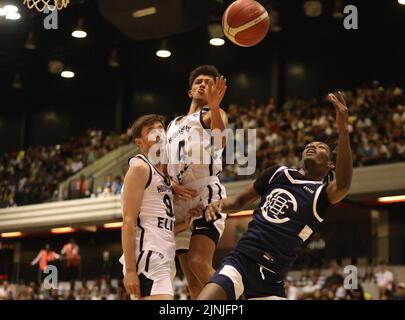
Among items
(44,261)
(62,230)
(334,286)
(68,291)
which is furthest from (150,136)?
(62,230)

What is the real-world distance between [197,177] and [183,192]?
235mm

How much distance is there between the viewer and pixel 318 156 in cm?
521

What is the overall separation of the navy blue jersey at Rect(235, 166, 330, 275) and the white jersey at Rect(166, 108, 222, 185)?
0.88 metres

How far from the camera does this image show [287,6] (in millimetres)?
21906

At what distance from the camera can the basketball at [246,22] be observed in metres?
6.31

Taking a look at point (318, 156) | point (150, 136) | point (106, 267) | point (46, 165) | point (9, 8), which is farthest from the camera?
point (46, 165)

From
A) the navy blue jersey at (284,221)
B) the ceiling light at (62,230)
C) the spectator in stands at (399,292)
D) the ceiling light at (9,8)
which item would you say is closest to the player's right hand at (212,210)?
the navy blue jersey at (284,221)

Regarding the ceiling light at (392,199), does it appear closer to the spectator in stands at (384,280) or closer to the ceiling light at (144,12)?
the spectator in stands at (384,280)

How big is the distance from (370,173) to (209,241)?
36.1 feet

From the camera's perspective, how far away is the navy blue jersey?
5.06 m

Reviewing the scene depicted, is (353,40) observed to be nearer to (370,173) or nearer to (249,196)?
(370,173)

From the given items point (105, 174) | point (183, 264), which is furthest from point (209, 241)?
point (105, 174)

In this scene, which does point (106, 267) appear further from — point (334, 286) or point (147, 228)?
point (147, 228)
